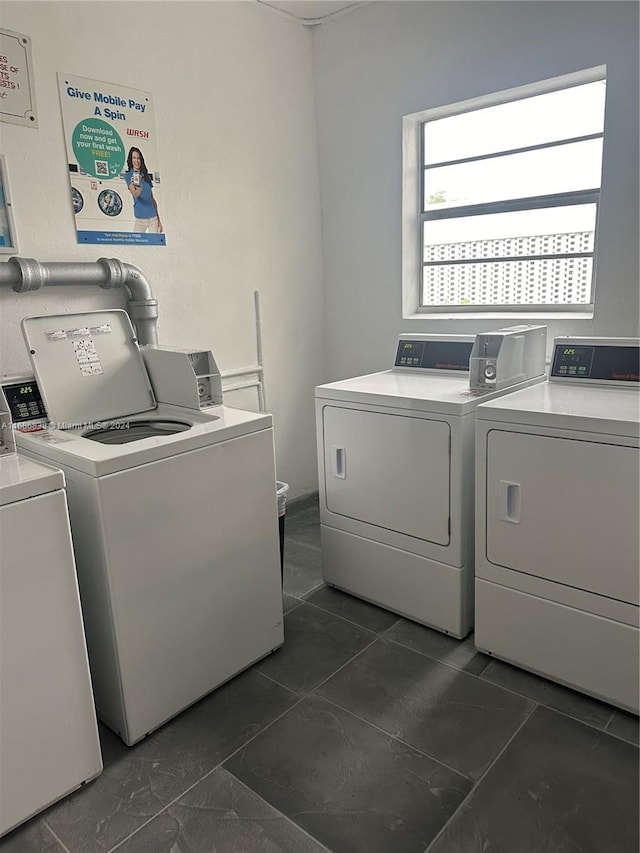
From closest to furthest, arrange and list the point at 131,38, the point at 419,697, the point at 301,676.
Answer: the point at 419,697
the point at 301,676
the point at 131,38

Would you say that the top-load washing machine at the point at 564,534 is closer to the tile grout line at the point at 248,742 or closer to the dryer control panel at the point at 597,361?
the dryer control panel at the point at 597,361

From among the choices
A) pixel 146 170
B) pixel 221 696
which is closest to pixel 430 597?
pixel 221 696

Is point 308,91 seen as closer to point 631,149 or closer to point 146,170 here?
point 146,170

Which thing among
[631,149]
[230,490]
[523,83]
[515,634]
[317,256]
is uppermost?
[523,83]

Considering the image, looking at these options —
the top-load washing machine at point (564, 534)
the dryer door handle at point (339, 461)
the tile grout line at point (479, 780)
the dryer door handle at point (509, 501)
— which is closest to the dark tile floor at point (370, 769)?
the tile grout line at point (479, 780)

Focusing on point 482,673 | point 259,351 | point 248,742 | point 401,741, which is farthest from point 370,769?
point 259,351

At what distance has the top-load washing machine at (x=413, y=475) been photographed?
2.24 meters

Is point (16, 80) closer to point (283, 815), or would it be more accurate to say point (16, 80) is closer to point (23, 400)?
point (23, 400)

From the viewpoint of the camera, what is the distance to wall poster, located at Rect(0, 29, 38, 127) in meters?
2.18

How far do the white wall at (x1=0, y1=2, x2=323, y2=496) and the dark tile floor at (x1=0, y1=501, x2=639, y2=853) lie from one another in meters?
1.51

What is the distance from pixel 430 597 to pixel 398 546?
23 cm

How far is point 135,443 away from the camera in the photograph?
6.14 ft

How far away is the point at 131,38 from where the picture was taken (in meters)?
2.55

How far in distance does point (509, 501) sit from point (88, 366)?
1.64 meters
